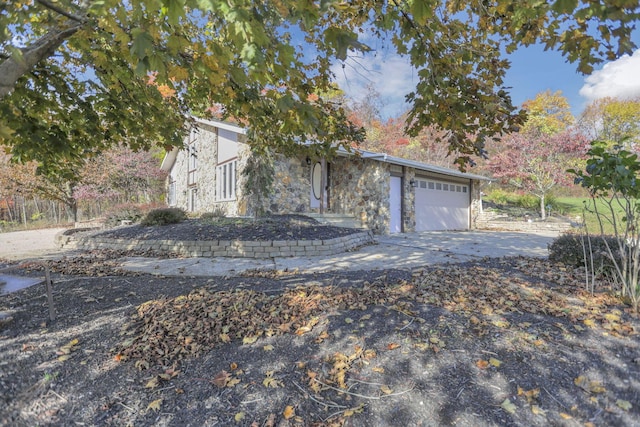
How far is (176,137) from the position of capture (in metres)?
4.27

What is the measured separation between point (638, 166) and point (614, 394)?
2070 millimetres

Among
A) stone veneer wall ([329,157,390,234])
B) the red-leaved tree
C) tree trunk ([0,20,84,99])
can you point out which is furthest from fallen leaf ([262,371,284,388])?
the red-leaved tree

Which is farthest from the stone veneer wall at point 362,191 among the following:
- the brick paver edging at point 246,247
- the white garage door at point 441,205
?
the brick paver edging at point 246,247

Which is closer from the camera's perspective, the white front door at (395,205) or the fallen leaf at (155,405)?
the fallen leaf at (155,405)

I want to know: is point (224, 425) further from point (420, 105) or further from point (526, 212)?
point (526, 212)

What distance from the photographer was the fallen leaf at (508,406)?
5.30ft

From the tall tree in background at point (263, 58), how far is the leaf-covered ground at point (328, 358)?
1.48m

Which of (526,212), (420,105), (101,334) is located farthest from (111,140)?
(526,212)

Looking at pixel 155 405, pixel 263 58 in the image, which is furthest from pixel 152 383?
pixel 263 58

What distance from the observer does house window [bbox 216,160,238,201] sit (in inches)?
426

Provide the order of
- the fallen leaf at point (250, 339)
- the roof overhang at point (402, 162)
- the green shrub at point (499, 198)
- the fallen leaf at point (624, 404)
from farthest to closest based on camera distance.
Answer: the green shrub at point (499, 198)
the roof overhang at point (402, 162)
the fallen leaf at point (250, 339)
the fallen leaf at point (624, 404)

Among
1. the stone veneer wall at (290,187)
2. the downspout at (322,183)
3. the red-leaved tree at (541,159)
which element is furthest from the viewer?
the red-leaved tree at (541,159)

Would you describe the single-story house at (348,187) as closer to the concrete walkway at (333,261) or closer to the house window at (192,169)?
the house window at (192,169)

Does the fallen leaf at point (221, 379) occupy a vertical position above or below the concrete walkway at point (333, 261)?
below
